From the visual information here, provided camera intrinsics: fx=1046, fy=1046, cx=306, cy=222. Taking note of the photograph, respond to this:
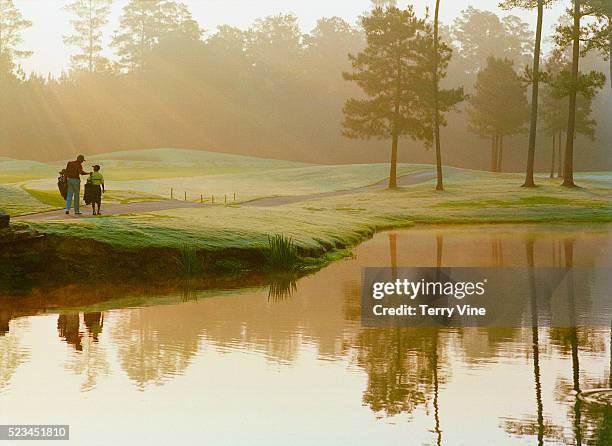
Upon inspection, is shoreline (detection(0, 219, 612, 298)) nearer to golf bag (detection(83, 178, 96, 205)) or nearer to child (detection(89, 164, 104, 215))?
child (detection(89, 164, 104, 215))

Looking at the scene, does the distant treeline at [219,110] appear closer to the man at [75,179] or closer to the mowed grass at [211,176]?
the mowed grass at [211,176]

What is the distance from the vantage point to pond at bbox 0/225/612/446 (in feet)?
28.8

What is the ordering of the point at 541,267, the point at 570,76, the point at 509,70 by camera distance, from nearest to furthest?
the point at 541,267 → the point at 570,76 → the point at 509,70

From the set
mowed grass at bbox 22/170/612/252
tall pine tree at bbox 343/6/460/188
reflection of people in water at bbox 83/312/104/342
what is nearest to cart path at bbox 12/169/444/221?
mowed grass at bbox 22/170/612/252

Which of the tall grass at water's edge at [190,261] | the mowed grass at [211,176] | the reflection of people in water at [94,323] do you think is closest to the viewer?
the reflection of people in water at [94,323]

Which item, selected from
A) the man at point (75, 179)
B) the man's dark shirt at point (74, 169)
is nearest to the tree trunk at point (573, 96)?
the man at point (75, 179)

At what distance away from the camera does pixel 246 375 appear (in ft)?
36.3

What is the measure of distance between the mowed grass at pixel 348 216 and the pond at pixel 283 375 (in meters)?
6.12

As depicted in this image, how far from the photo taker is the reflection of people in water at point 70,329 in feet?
44.1

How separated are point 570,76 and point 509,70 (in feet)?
114

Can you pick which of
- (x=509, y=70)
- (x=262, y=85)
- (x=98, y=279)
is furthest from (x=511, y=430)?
(x=262, y=85)

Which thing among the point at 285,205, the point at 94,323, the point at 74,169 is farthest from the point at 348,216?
the point at 94,323

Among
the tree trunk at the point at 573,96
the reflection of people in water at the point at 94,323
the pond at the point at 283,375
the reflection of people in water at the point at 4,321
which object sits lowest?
the reflection of people in water at the point at 4,321

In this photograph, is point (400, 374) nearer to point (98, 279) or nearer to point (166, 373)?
point (166, 373)
